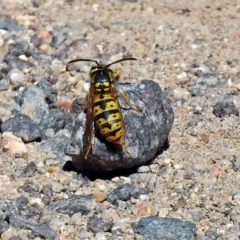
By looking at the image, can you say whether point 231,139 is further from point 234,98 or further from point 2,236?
point 2,236

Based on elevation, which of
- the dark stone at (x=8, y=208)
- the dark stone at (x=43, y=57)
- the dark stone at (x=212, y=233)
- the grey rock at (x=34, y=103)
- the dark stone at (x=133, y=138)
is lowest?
the dark stone at (x=43, y=57)

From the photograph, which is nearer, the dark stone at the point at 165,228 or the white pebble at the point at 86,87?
the dark stone at the point at 165,228

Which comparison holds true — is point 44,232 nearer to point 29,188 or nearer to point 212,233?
point 29,188

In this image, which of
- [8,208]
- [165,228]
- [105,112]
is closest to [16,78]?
[105,112]

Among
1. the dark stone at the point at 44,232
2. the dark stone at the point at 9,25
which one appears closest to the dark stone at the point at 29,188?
the dark stone at the point at 44,232

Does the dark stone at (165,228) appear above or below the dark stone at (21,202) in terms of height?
above

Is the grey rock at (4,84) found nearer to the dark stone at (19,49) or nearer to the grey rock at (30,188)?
the dark stone at (19,49)
